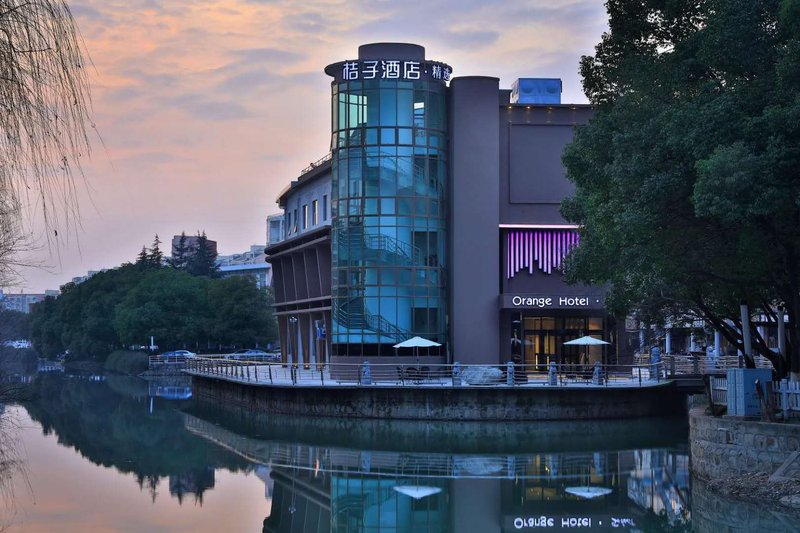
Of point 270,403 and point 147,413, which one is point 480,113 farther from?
point 147,413

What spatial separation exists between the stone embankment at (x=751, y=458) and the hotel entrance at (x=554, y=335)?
24728 millimetres

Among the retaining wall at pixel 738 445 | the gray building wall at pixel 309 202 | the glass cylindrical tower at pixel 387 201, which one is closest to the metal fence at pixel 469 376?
the glass cylindrical tower at pixel 387 201

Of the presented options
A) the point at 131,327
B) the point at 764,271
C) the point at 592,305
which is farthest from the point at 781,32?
the point at 131,327

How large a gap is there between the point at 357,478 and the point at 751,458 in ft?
36.5

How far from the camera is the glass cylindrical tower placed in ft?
167

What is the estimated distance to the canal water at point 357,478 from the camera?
24500 mm

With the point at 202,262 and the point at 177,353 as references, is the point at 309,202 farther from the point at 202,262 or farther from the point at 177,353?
the point at 202,262

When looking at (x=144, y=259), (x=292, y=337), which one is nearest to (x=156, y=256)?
(x=144, y=259)

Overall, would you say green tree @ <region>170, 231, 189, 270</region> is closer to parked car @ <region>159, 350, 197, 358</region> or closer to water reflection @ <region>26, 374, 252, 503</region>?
parked car @ <region>159, 350, 197, 358</region>

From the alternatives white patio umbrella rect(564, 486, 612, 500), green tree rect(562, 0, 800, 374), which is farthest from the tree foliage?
white patio umbrella rect(564, 486, 612, 500)

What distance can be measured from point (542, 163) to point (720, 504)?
3038cm

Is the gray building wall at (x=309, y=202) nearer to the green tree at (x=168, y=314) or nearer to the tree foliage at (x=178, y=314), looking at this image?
the tree foliage at (x=178, y=314)

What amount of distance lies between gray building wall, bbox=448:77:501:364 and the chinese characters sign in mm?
1656

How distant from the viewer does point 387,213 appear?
51000mm
